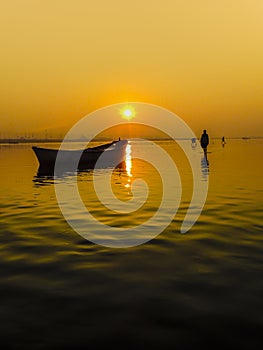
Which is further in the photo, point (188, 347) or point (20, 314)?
point (20, 314)

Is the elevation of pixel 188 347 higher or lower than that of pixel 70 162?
lower

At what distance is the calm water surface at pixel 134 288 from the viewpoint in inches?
170

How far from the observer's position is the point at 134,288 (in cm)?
583

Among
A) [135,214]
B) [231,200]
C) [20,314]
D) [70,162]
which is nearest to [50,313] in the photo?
[20,314]

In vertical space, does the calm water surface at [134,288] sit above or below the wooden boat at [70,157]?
below

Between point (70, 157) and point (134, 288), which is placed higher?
point (70, 157)

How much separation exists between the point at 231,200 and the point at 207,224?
184 inches

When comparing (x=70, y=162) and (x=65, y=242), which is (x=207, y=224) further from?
(x=70, y=162)

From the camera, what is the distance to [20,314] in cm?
489

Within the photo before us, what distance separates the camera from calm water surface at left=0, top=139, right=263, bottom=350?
14.2 feet

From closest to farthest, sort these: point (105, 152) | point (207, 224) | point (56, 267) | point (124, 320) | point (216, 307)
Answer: point (124, 320) < point (216, 307) < point (56, 267) < point (207, 224) < point (105, 152)

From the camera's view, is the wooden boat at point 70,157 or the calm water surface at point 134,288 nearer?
the calm water surface at point 134,288

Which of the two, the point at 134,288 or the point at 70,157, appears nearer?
the point at 134,288

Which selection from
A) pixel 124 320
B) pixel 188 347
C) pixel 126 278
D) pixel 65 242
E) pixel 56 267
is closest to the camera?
pixel 188 347
